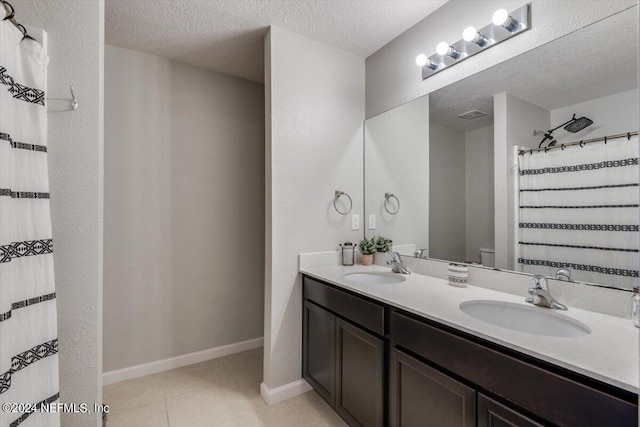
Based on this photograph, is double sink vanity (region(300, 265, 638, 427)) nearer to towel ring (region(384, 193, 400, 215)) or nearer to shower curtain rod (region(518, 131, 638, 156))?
towel ring (region(384, 193, 400, 215))

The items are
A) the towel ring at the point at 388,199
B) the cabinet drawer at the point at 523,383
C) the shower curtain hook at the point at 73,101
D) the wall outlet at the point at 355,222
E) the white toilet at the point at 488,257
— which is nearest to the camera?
the cabinet drawer at the point at 523,383

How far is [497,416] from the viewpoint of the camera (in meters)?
0.92

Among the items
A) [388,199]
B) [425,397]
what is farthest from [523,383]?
[388,199]

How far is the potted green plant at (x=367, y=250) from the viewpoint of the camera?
88.5 inches

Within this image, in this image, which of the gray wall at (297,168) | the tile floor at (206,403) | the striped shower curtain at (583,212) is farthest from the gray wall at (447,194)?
the tile floor at (206,403)

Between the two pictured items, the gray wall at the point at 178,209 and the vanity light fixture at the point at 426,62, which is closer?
the vanity light fixture at the point at 426,62

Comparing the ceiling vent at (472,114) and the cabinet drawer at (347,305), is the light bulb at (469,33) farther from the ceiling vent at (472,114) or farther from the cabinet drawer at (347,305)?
the cabinet drawer at (347,305)

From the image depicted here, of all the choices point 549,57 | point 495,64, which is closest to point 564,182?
point 549,57

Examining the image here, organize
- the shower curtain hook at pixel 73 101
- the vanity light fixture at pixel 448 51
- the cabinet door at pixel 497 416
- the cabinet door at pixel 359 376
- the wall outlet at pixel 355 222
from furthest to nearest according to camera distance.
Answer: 1. the wall outlet at pixel 355 222
2. the vanity light fixture at pixel 448 51
3. the cabinet door at pixel 359 376
4. the shower curtain hook at pixel 73 101
5. the cabinet door at pixel 497 416

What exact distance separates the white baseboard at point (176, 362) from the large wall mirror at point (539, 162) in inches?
72.9

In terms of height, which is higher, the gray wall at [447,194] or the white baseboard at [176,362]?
the gray wall at [447,194]

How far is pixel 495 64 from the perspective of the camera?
1.56m

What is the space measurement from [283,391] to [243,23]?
8.37ft

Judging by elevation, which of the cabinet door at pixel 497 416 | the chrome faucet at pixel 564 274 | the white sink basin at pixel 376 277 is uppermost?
the chrome faucet at pixel 564 274
